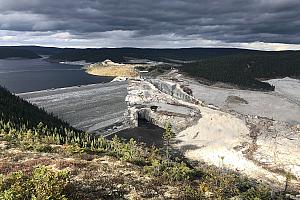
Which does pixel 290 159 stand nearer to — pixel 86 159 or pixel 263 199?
pixel 263 199

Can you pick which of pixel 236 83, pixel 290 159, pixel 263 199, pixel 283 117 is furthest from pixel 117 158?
pixel 236 83

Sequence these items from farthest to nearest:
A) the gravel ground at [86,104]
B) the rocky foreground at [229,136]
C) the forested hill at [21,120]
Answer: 1. the gravel ground at [86,104]
2. the rocky foreground at [229,136]
3. the forested hill at [21,120]

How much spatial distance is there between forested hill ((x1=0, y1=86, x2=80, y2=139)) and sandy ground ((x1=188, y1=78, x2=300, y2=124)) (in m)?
68.8

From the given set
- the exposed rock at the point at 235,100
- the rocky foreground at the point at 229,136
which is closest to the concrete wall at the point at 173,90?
the rocky foreground at the point at 229,136

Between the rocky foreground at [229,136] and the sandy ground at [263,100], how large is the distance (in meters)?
8.18

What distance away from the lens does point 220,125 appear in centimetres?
10556

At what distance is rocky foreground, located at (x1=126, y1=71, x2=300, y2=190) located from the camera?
74875mm

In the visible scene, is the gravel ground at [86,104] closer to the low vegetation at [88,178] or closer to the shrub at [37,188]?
the low vegetation at [88,178]

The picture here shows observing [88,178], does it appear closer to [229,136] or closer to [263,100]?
[229,136]

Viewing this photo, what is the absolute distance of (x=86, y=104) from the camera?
140 meters

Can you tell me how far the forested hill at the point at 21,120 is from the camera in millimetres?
66938

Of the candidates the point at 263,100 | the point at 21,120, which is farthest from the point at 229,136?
the point at 263,100

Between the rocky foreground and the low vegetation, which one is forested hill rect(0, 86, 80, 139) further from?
the rocky foreground

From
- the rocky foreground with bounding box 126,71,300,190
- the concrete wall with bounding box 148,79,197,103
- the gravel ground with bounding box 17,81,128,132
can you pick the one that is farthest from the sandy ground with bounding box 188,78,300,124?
the gravel ground with bounding box 17,81,128,132
